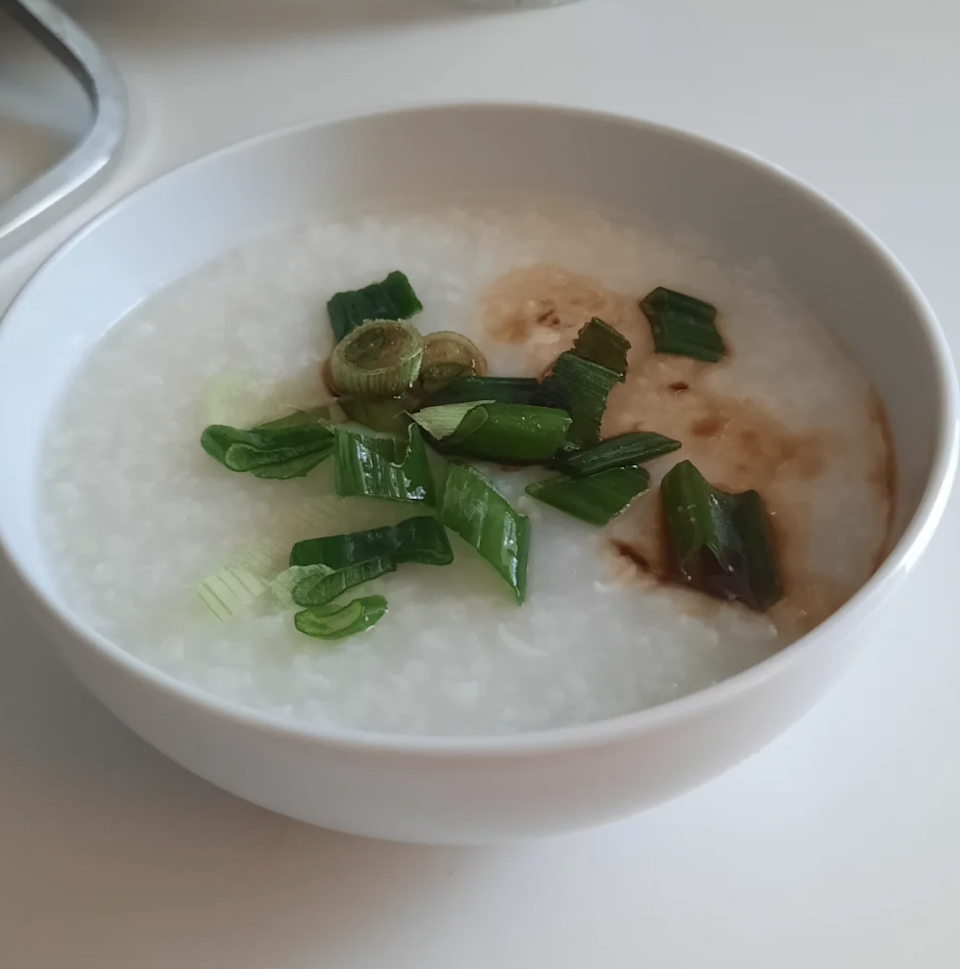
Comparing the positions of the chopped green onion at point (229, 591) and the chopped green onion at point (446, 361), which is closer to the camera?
the chopped green onion at point (229, 591)

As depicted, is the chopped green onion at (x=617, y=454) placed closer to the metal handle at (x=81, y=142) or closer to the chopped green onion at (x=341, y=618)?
the chopped green onion at (x=341, y=618)

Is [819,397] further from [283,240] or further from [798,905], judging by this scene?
[283,240]

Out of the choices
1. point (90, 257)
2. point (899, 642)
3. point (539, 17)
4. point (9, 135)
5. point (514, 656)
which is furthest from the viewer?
point (539, 17)

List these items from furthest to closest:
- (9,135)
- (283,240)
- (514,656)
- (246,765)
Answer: (9,135) → (283,240) → (514,656) → (246,765)

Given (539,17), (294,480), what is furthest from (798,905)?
(539,17)

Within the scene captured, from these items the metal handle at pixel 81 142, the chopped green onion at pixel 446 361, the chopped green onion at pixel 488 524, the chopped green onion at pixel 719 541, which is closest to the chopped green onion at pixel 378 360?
the chopped green onion at pixel 446 361

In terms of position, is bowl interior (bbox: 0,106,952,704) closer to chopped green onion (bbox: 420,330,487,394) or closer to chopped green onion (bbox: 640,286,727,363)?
chopped green onion (bbox: 640,286,727,363)

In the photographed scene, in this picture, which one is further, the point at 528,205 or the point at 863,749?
the point at 528,205
